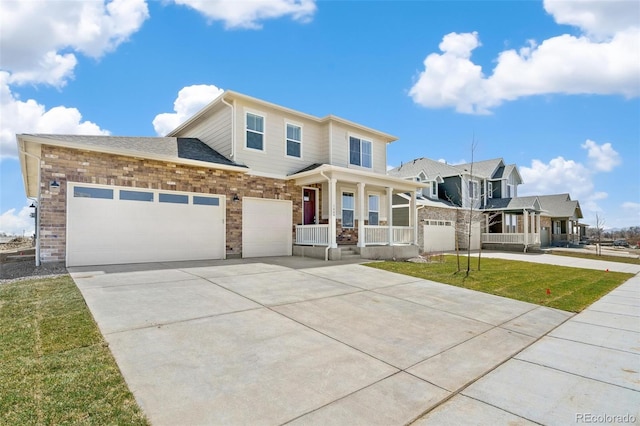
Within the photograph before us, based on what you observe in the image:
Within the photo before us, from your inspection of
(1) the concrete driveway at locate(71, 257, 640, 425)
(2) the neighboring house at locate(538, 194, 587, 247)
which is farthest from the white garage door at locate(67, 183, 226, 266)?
(2) the neighboring house at locate(538, 194, 587, 247)

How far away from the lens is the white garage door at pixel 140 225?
31.0 feet

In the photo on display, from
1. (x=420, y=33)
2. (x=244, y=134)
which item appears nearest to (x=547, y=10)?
(x=420, y=33)

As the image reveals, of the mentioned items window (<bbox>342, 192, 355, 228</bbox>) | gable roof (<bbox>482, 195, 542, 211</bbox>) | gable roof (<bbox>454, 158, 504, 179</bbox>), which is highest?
gable roof (<bbox>454, 158, 504, 179</bbox>)

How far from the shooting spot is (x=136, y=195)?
1032cm

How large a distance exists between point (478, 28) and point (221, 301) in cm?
1210

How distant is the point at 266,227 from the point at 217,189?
253 cm

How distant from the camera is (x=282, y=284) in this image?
7.66 meters

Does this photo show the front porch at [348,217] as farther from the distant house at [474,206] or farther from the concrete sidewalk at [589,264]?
the concrete sidewalk at [589,264]

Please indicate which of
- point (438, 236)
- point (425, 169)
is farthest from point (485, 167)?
point (438, 236)

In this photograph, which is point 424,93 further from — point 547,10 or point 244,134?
point 244,134

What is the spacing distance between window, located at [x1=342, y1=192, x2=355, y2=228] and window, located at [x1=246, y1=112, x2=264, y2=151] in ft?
15.3

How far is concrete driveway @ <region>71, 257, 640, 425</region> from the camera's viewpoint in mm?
2852

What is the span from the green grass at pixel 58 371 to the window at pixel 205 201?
21.4 feet

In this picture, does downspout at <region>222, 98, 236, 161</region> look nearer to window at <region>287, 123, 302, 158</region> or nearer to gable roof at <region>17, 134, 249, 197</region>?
gable roof at <region>17, 134, 249, 197</region>
